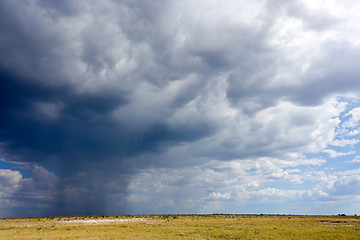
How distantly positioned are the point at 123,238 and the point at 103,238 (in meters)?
3.51

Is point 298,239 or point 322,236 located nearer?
point 298,239

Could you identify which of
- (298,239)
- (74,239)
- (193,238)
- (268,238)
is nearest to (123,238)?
(74,239)

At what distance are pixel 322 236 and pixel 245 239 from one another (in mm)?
16738

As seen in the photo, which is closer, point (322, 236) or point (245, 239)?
point (245, 239)

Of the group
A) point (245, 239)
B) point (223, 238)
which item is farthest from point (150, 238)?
point (245, 239)

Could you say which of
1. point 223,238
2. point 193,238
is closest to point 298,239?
point 223,238

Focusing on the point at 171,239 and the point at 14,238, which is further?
the point at 14,238

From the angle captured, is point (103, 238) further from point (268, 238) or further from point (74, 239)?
point (268, 238)

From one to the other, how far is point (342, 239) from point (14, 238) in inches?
2354

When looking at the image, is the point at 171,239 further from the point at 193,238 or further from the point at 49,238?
the point at 49,238

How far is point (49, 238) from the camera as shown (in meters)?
43.4

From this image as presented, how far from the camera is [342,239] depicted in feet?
141

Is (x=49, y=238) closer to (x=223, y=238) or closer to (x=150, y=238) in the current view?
(x=150, y=238)

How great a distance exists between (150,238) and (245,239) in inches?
660
